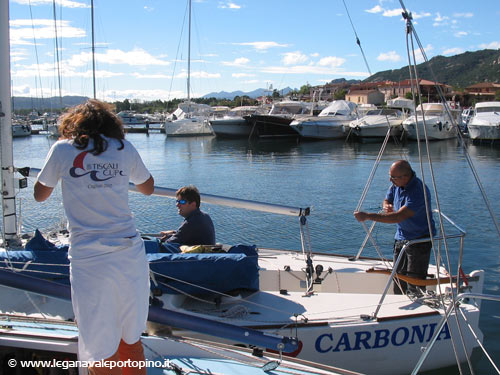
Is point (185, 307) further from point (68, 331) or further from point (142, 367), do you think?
point (142, 367)

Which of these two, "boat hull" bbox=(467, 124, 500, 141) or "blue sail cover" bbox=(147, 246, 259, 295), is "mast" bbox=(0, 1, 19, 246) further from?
"boat hull" bbox=(467, 124, 500, 141)

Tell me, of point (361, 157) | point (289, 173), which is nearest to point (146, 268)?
point (289, 173)

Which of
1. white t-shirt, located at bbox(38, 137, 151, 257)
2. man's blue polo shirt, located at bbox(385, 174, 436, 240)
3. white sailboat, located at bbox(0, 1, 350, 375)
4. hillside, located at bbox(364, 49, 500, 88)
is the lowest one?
white sailboat, located at bbox(0, 1, 350, 375)

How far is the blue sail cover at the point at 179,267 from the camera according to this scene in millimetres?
4723

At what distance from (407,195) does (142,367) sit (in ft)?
11.1

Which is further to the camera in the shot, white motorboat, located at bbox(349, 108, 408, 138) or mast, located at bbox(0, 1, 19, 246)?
white motorboat, located at bbox(349, 108, 408, 138)

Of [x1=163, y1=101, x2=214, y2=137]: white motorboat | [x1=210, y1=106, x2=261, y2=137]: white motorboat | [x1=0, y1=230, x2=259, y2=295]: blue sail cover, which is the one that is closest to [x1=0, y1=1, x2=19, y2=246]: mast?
[x1=0, y1=230, x2=259, y2=295]: blue sail cover

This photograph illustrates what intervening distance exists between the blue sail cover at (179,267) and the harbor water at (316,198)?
1.85 m

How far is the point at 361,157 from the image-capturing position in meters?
32.2

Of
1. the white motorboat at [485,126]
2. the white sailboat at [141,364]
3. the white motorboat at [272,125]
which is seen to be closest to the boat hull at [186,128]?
the white motorboat at [272,125]

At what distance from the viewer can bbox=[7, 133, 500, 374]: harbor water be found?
36.3 feet

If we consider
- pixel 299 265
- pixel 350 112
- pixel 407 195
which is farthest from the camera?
pixel 350 112

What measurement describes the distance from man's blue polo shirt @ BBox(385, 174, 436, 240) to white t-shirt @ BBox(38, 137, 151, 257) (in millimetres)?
3453

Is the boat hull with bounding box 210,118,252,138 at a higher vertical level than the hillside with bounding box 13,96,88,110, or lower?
lower
